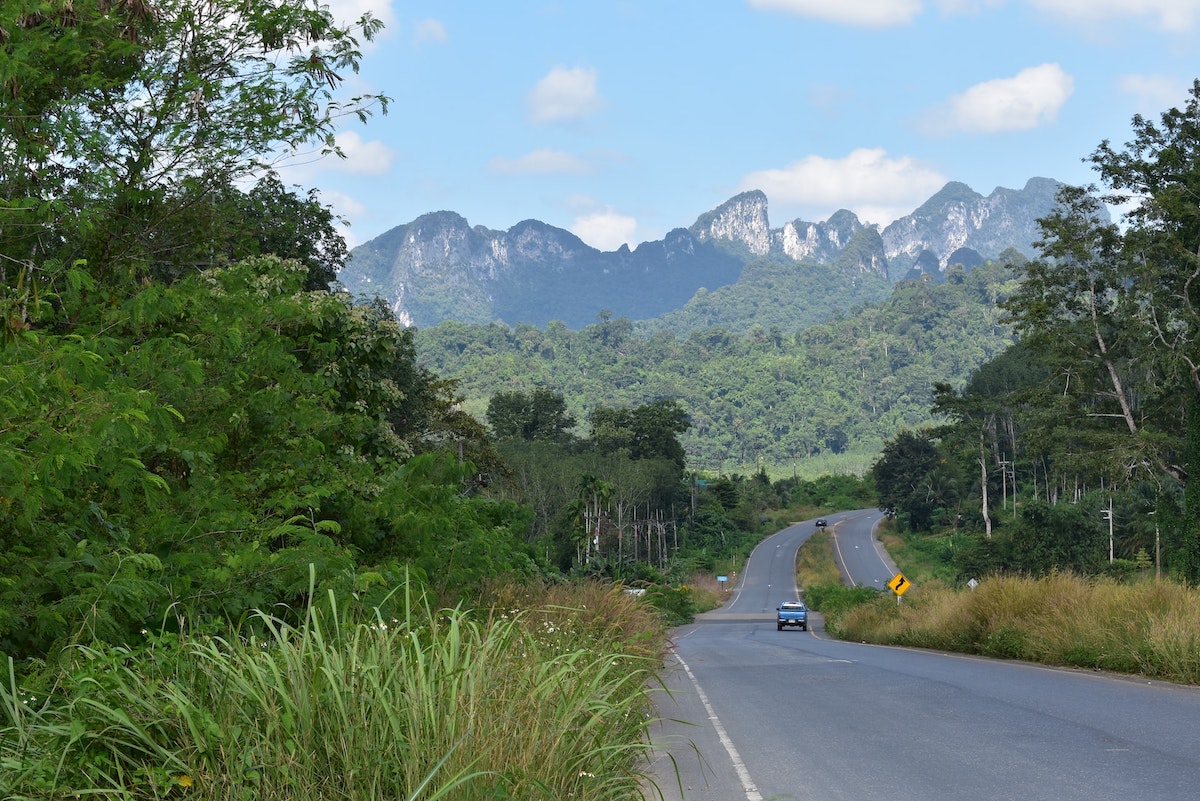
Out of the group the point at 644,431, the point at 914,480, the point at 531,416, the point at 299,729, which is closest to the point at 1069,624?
the point at 299,729

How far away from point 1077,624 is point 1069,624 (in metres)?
0.27

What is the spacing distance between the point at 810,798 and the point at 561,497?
75807 mm

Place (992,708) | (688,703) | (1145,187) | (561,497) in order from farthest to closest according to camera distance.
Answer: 1. (561,497)
2. (1145,187)
3. (688,703)
4. (992,708)

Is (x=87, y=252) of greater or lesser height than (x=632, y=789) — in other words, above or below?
above

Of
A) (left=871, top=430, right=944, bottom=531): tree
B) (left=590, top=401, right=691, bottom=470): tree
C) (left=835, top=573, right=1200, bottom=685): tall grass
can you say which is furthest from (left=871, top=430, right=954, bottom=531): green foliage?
(left=835, top=573, right=1200, bottom=685): tall grass

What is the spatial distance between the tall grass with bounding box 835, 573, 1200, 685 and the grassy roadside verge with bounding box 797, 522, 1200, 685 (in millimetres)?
15

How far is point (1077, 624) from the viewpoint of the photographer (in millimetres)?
17109

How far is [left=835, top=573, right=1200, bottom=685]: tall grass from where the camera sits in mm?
14195

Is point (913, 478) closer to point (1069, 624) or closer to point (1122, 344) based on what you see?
point (1122, 344)

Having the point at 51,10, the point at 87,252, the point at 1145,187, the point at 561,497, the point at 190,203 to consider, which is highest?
the point at 1145,187

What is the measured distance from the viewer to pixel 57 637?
6.30m

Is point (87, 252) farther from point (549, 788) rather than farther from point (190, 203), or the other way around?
point (549, 788)

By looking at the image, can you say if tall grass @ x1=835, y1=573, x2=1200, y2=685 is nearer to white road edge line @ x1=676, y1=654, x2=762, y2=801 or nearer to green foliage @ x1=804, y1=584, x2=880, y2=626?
white road edge line @ x1=676, y1=654, x2=762, y2=801

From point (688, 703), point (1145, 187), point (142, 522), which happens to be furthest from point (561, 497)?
point (142, 522)
